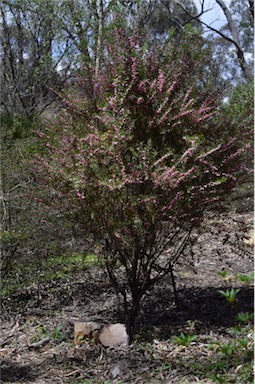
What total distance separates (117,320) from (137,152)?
1.25 m

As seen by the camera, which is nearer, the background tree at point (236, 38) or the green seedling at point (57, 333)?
the green seedling at point (57, 333)

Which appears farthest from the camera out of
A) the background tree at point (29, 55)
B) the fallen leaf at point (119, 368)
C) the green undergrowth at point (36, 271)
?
the background tree at point (29, 55)

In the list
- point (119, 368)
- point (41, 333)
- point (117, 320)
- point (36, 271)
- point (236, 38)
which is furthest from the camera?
point (236, 38)

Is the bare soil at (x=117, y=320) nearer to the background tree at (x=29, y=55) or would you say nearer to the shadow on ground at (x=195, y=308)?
the shadow on ground at (x=195, y=308)

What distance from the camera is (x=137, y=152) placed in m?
2.75

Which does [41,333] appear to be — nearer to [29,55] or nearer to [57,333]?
[57,333]

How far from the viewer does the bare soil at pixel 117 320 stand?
2637 millimetres

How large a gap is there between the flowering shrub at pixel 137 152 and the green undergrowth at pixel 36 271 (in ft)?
3.49

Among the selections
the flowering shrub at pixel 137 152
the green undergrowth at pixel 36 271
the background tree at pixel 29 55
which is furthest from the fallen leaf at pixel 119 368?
the background tree at pixel 29 55

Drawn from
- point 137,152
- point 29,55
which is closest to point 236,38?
point 29,55

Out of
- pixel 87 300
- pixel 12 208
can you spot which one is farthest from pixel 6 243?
pixel 87 300

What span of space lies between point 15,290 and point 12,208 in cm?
71

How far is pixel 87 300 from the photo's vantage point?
396 centimetres

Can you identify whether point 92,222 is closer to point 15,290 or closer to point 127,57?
point 127,57
